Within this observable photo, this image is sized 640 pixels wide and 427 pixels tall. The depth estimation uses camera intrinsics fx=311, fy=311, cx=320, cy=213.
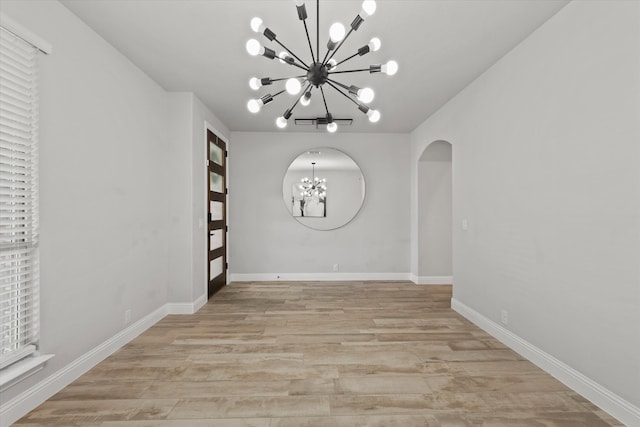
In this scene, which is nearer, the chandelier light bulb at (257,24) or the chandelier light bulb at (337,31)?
the chandelier light bulb at (337,31)

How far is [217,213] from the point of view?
484cm

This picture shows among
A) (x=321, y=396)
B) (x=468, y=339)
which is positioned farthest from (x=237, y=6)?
(x=468, y=339)

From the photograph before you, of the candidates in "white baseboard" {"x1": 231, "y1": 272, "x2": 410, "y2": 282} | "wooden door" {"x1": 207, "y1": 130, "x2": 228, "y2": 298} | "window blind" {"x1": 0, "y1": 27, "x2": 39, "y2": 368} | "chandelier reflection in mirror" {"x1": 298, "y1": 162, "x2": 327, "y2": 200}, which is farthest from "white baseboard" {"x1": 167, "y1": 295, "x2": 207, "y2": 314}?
"chandelier reflection in mirror" {"x1": 298, "y1": 162, "x2": 327, "y2": 200}

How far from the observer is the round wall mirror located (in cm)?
536

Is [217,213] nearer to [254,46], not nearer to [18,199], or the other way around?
[18,199]

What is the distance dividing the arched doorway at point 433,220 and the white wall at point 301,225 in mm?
367

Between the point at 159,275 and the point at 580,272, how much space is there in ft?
12.7

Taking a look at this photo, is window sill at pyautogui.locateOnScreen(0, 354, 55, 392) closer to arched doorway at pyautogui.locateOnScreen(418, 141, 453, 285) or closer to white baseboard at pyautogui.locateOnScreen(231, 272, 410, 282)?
white baseboard at pyautogui.locateOnScreen(231, 272, 410, 282)

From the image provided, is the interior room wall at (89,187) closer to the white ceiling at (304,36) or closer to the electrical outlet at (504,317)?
the white ceiling at (304,36)

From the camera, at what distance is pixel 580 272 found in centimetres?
207

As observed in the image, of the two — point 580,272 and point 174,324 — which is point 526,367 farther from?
point 174,324

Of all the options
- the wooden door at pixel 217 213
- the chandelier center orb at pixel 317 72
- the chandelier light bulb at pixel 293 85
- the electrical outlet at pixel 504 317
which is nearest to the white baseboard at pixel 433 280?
the electrical outlet at pixel 504 317

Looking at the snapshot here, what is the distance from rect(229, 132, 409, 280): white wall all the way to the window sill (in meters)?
3.48

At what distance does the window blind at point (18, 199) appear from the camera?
176 cm
